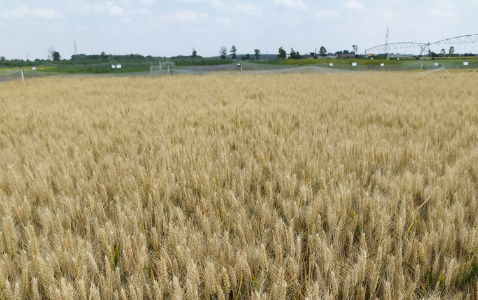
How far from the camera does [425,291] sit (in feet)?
3.55

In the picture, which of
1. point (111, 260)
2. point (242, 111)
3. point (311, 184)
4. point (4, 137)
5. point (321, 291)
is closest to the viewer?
point (321, 291)

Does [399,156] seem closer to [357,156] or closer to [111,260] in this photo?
[357,156]

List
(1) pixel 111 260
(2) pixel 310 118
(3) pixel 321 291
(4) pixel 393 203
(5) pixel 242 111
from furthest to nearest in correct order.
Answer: (5) pixel 242 111 → (2) pixel 310 118 → (4) pixel 393 203 → (1) pixel 111 260 → (3) pixel 321 291

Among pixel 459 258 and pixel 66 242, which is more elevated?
pixel 66 242

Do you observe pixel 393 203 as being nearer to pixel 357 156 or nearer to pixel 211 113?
pixel 357 156

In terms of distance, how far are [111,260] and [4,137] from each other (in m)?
Result: 3.18

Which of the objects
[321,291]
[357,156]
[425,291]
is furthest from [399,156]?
[321,291]

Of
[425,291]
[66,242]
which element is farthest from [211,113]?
[425,291]

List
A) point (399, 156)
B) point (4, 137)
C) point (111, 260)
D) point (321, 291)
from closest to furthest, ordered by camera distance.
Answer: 1. point (321, 291)
2. point (111, 260)
3. point (399, 156)
4. point (4, 137)

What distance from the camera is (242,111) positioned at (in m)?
4.86

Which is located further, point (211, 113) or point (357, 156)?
point (211, 113)

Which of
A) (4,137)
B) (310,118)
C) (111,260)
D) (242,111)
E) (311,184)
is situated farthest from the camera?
(242,111)

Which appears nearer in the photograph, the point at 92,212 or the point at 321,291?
the point at 321,291

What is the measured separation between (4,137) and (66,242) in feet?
9.90
